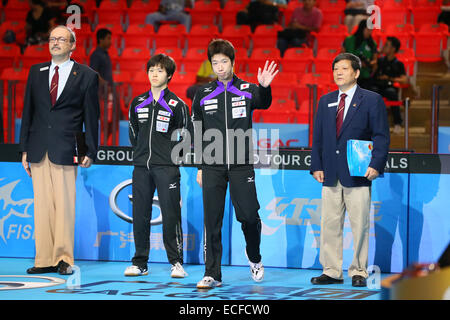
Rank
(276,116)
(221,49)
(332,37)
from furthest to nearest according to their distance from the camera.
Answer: (332,37) → (276,116) → (221,49)

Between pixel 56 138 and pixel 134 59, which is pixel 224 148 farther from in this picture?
pixel 134 59

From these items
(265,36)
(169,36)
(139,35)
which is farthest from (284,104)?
(139,35)

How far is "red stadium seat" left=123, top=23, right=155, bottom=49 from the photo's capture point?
13062 mm

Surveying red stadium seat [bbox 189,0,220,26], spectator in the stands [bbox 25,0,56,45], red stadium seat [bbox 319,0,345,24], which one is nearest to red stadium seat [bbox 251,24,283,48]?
red stadium seat [bbox 319,0,345,24]

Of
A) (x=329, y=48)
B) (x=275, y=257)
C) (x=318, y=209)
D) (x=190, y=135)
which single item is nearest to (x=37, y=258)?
(x=190, y=135)

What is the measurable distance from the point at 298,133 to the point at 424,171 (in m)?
2.27

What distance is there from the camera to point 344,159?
6.01m

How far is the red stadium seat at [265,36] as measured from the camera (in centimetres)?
1255

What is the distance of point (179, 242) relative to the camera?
6.48 metres

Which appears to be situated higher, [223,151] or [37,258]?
[223,151]

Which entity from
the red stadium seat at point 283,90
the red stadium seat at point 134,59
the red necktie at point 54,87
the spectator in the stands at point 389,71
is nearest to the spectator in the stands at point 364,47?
the spectator in the stands at point 389,71

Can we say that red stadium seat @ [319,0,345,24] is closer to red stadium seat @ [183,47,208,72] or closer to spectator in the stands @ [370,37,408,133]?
red stadium seat @ [183,47,208,72]

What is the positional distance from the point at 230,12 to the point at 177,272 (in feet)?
26.8

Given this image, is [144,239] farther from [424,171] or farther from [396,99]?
[396,99]
